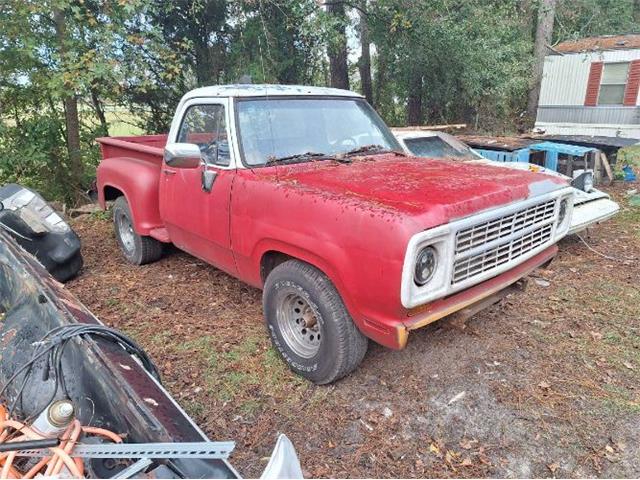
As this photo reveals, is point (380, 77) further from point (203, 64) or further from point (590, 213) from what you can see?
point (590, 213)

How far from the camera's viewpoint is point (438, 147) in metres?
7.32

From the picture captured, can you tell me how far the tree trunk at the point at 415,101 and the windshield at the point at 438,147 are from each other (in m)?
7.08

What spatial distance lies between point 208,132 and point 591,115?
665 inches

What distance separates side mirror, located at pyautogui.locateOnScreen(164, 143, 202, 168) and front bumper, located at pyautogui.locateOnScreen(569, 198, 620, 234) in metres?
4.31

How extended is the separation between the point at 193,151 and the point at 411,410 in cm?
237

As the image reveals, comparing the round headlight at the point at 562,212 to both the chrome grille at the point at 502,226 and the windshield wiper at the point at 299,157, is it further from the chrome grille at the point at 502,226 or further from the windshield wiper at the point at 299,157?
the windshield wiper at the point at 299,157

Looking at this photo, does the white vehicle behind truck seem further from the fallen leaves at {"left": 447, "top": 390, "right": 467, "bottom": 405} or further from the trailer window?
the trailer window

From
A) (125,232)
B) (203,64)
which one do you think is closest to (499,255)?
(125,232)

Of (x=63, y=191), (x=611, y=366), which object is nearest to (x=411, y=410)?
(x=611, y=366)

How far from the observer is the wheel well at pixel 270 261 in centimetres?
340

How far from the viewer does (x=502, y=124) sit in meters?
16.2

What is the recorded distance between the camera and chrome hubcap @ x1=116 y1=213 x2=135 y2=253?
17.8 feet

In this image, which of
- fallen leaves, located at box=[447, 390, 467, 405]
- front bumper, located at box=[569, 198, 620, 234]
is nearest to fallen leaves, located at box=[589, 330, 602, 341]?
fallen leaves, located at box=[447, 390, 467, 405]

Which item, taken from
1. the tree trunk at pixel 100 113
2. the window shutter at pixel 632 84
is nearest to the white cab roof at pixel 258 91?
the tree trunk at pixel 100 113
